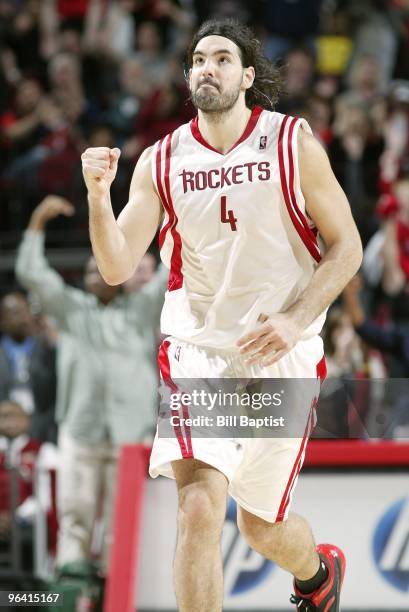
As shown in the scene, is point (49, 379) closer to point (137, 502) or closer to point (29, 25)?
point (137, 502)

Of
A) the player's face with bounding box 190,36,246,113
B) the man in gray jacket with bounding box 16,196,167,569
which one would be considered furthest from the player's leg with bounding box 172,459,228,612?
the man in gray jacket with bounding box 16,196,167,569

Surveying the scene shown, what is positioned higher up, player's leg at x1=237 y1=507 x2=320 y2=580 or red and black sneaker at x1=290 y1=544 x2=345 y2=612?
player's leg at x1=237 y1=507 x2=320 y2=580

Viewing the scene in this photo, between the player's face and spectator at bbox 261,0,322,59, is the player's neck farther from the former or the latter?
spectator at bbox 261,0,322,59

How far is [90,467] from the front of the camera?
792 cm

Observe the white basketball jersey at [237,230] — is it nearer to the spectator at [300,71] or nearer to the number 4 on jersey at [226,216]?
the number 4 on jersey at [226,216]

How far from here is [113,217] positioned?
4277 millimetres

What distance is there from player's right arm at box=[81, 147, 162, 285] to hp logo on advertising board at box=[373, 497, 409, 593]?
2339 mm

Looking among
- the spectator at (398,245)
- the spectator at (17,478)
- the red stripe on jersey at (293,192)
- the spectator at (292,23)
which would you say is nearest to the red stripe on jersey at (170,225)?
the red stripe on jersey at (293,192)

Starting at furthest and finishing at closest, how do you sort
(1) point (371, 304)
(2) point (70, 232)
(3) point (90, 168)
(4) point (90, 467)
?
(2) point (70, 232)
(1) point (371, 304)
(4) point (90, 467)
(3) point (90, 168)

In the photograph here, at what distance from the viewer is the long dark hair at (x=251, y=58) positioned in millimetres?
4508

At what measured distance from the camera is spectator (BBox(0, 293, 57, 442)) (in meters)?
8.48

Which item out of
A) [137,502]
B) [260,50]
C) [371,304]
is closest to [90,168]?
[260,50]

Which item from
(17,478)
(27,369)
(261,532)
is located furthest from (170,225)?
(27,369)

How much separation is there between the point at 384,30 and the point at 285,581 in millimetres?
7196
